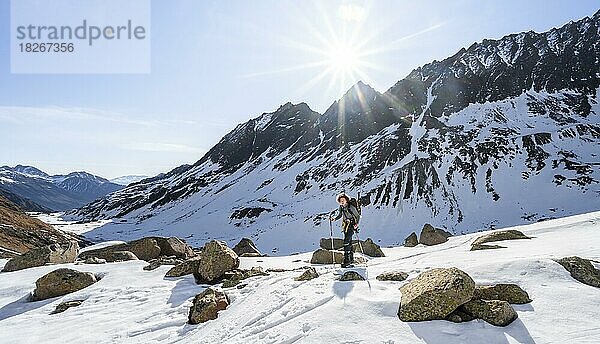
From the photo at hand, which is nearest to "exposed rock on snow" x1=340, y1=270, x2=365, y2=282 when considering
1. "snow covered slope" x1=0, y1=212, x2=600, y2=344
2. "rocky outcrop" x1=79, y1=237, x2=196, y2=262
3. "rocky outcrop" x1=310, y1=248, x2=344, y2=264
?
"snow covered slope" x1=0, y1=212, x2=600, y2=344

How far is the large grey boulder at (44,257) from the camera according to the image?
656 inches

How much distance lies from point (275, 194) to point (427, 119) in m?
47.9

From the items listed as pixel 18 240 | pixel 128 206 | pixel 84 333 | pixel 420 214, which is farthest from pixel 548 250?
pixel 128 206

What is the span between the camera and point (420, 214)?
6406cm

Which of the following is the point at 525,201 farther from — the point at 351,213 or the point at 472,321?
the point at 472,321

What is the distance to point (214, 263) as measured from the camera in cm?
1329

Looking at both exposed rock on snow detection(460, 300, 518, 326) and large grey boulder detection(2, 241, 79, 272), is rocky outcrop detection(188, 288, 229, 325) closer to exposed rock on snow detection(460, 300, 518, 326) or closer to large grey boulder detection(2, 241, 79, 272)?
exposed rock on snow detection(460, 300, 518, 326)

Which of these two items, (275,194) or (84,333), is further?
(275,194)

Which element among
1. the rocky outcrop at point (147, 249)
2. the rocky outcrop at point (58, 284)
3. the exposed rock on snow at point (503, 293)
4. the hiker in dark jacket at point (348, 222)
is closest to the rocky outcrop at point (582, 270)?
the exposed rock on snow at point (503, 293)

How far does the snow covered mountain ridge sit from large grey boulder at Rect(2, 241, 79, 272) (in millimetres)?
41637

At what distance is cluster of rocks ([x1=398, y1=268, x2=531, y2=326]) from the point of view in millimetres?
6387

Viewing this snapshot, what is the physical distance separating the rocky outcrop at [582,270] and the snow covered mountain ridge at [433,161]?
5016cm

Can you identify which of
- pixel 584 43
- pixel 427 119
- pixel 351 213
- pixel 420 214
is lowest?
pixel 420 214

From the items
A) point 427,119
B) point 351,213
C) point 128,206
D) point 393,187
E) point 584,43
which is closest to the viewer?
point 351,213
